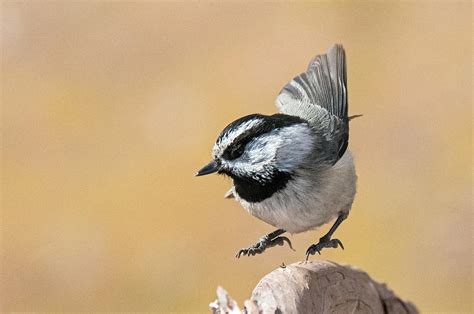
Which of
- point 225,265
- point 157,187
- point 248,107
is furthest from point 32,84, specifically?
point 225,265

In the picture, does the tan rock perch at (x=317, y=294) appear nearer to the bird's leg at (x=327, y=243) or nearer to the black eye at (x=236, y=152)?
the bird's leg at (x=327, y=243)

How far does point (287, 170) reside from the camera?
188 centimetres

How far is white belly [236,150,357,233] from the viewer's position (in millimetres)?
1858

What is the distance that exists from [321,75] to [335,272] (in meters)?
0.70

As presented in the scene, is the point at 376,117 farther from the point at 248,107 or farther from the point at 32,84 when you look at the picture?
the point at 32,84

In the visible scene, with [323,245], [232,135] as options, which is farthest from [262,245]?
[232,135]

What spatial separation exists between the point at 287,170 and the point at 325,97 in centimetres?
42

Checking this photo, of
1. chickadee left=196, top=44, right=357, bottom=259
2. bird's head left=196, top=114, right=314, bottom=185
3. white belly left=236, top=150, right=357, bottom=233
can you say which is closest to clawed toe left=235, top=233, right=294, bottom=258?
chickadee left=196, top=44, right=357, bottom=259

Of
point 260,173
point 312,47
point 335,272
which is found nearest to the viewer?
point 335,272

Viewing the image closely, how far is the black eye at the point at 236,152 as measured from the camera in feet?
5.93

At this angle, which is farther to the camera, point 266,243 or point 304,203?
point 266,243

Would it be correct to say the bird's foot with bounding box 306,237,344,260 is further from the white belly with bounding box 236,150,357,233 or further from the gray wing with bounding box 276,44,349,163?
the gray wing with bounding box 276,44,349,163

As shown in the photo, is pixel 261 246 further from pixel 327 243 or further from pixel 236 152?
pixel 236 152

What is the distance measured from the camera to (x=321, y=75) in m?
2.24
